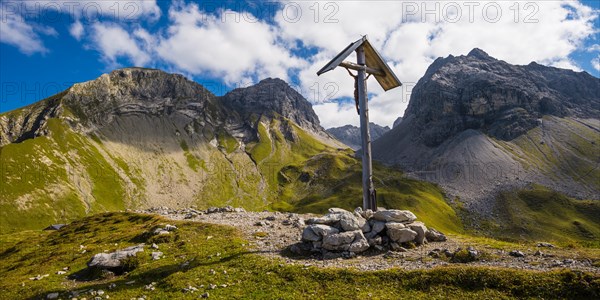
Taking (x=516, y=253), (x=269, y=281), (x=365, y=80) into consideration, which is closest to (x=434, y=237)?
(x=516, y=253)

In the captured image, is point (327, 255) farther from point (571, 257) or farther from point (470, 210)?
point (470, 210)

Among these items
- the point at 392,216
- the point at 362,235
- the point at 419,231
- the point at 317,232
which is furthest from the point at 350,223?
the point at 419,231

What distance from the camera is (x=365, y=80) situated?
2081 cm

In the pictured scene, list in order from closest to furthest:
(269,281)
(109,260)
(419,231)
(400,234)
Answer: (269,281)
(400,234)
(419,231)
(109,260)

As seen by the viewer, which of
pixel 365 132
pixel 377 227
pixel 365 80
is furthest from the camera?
pixel 365 80

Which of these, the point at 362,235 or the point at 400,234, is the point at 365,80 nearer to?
the point at 362,235

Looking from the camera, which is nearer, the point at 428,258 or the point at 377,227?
the point at 428,258

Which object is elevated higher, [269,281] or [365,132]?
[365,132]

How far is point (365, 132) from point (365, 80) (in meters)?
3.26

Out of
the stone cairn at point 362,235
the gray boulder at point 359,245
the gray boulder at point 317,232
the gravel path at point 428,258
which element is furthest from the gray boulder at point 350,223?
the gravel path at point 428,258

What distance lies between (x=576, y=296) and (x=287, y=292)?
34.9 feet

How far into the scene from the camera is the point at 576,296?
11609 millimetres

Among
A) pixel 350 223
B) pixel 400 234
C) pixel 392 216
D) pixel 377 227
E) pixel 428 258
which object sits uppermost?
pixel 392 216

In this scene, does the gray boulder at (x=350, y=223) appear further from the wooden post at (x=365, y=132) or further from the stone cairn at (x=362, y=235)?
the wooden post at (x=365, y=132)
